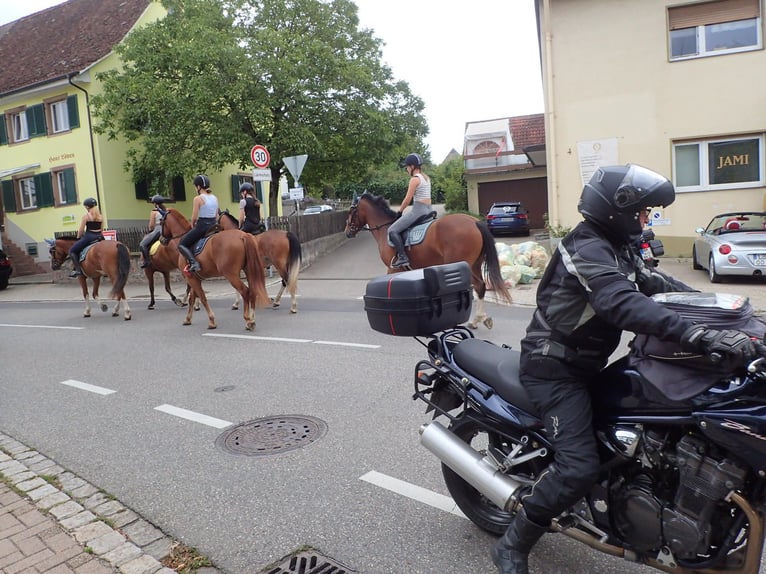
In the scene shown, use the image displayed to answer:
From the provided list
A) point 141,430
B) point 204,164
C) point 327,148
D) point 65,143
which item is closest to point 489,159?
point 327,148

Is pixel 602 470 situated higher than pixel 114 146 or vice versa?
pixel 114 146

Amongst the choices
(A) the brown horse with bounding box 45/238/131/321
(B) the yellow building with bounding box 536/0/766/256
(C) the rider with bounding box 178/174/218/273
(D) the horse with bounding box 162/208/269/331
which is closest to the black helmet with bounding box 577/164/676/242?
(D) the horse with bounding box 162/208/269/331

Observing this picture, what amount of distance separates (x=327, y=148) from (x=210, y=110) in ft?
15.8

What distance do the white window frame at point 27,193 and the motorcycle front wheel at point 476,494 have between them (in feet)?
94.8

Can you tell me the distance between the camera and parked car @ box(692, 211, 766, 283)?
38.0 ft

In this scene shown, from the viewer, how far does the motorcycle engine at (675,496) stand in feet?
7.36

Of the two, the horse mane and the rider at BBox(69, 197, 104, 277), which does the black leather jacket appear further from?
the rider at BBox(69, 197, 104, 277)

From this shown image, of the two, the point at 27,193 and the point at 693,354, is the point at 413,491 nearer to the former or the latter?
the point at 693,354

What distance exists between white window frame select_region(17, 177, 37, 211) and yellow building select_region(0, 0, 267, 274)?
5 cm

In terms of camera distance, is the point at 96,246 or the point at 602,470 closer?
the point at 602,470

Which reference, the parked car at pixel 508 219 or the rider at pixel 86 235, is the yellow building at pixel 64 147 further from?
the parked car at pixel 508 219

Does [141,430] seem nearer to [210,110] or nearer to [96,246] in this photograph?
[96,246]

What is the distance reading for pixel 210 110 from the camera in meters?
20.1

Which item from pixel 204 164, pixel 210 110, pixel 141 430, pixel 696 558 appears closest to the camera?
pixel 696 558
